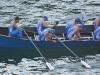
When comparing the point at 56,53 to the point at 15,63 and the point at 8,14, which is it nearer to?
the point at 15,63

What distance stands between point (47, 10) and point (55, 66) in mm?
14244

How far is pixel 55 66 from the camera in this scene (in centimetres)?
2662

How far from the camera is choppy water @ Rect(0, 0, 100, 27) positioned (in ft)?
124

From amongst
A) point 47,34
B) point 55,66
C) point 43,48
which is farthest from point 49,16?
point 55,66

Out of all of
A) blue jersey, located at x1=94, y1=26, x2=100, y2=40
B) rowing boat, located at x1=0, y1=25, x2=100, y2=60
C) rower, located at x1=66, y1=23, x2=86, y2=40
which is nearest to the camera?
rowing boat, located at x1=0, y1=25, x2=100, y2=60

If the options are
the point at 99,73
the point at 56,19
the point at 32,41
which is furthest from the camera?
the point at 56,19

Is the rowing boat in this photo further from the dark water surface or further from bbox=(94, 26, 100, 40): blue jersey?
the dark water surface

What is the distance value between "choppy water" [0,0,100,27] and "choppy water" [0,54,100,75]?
9293mm

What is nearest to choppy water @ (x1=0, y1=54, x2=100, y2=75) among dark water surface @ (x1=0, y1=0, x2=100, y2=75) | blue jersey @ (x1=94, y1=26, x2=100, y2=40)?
dark water surface @ (x1=0, y1=0, x2=100, y2=75)

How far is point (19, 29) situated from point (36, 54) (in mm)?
1760

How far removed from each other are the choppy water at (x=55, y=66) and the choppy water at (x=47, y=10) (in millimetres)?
9293

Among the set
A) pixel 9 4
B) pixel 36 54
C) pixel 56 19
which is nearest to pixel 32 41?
pixel 36 54

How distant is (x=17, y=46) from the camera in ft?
94.1

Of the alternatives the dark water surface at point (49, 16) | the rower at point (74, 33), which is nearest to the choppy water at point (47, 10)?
the dark water surface at point (49, 16)
